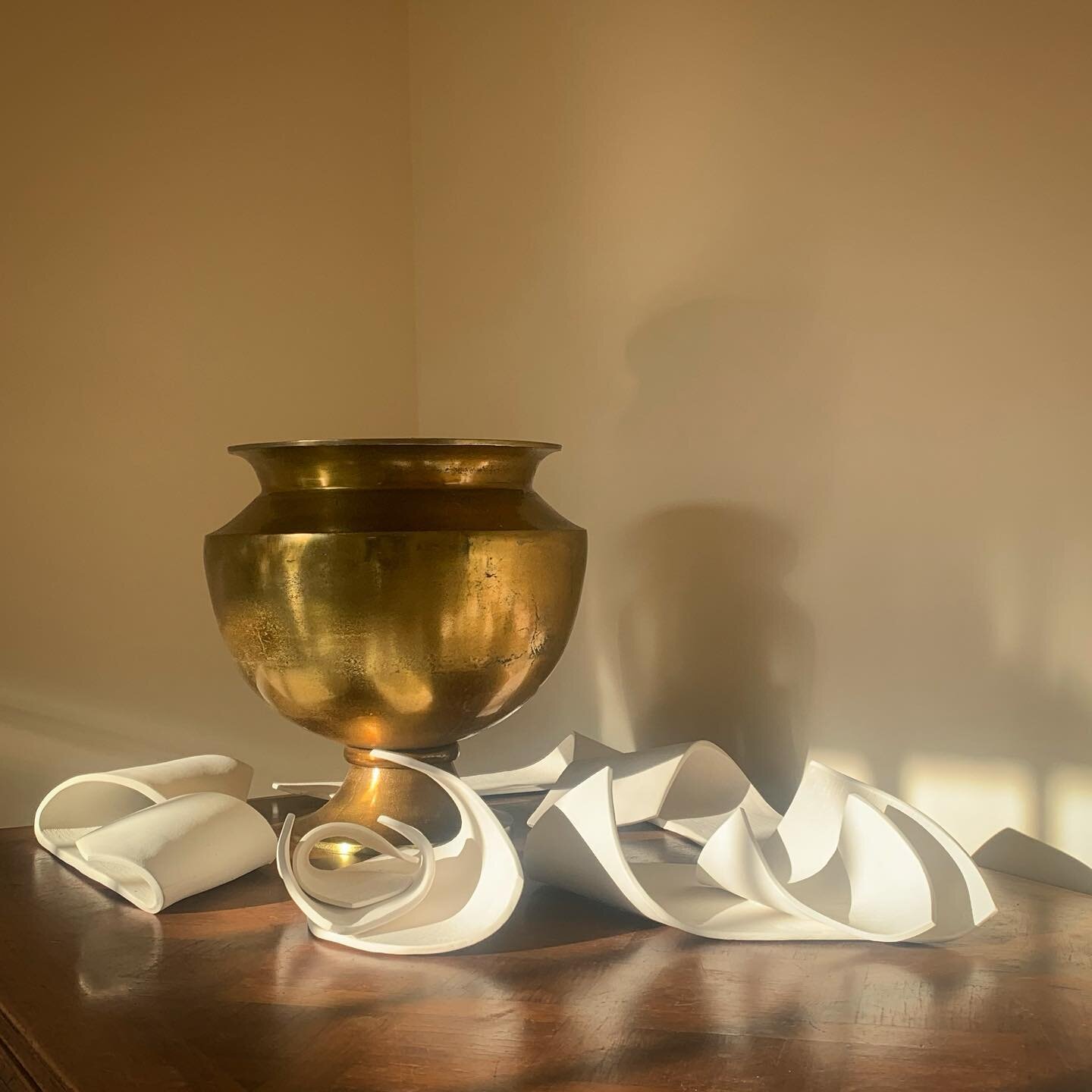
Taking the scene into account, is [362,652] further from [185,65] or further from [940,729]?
[185,65]

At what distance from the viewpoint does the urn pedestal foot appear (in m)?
0.98

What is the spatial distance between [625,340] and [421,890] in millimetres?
677

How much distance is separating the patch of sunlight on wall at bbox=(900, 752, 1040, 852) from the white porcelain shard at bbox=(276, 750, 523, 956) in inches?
14.4

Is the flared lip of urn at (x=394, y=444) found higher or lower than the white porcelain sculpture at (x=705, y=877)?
higher

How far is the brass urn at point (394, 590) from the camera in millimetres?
903

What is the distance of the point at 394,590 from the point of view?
0.90 m

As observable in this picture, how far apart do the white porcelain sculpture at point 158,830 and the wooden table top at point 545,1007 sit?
34mm

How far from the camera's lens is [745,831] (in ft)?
2.56

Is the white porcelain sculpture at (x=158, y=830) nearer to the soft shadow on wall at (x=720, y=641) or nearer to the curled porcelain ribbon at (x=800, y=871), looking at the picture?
the curled porcelain ribbon at (x=800, y=871)

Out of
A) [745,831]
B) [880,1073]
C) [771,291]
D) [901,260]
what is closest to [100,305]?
[771,291]

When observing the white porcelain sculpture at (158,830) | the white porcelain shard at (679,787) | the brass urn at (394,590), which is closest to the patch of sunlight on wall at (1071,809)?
the white porcelain shard at (679,787)

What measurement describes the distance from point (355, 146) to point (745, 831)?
3.84 feet

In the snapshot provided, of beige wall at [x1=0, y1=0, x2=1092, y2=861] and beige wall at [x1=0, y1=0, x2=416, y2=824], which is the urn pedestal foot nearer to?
beige wall at [x1=0, y1=0, x2=1092, y2=861]

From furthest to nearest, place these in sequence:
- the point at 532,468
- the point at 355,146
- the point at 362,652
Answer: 1. the point at 355,146
2. the point at 532,468
3. the point at 362,652
